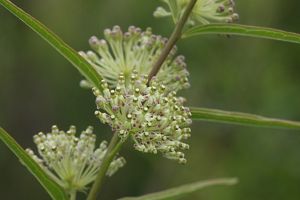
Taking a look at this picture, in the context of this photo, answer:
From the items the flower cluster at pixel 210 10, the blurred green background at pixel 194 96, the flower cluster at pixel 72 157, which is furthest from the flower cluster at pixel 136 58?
the blurred green background at pixel 194 96

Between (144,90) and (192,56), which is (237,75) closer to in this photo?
(192,56)

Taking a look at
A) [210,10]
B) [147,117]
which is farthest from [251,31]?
[147,117]

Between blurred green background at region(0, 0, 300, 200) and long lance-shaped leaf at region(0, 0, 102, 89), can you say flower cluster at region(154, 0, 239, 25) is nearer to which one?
long lance-shaped leaf at region(0, 0, 102, 89)

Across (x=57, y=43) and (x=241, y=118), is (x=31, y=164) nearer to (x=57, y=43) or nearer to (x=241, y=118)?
(x=57, y=43)

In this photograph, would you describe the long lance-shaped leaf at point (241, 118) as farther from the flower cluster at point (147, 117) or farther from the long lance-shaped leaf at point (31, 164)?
the long lance-shaped leaf at point (31, 164)

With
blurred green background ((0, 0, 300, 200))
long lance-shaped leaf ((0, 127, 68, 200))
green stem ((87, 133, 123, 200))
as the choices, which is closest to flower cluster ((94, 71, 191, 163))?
green stem ((87, 133, 123, 200))
